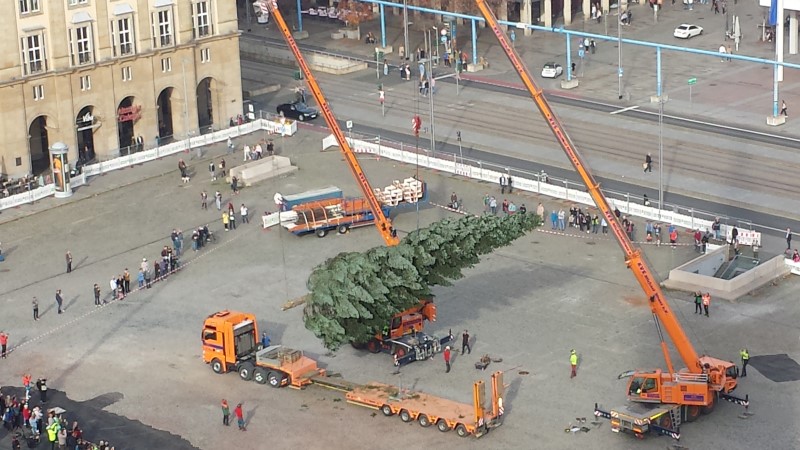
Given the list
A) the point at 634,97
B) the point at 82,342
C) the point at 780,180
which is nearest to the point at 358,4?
the point at 634,97

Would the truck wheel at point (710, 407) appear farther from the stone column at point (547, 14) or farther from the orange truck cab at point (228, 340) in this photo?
the stone column at point (547, 14)

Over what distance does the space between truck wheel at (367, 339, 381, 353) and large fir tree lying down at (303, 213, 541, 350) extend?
1888 mm

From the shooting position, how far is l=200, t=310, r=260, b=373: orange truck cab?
8400 centimetres

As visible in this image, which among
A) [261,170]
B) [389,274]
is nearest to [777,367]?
[389,274]

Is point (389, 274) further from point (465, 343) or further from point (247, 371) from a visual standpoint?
point (247, 371)

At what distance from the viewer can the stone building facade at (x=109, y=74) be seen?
382 feet

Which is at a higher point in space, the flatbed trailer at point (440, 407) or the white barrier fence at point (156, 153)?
the flatbed trailer at point (440, 407)

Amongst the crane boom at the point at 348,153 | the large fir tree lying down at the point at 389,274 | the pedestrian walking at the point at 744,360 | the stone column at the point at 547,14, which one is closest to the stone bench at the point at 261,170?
the crane boom at the point at 348,153

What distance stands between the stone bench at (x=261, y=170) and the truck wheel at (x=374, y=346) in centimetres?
3167

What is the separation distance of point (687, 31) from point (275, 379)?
80.9 meters

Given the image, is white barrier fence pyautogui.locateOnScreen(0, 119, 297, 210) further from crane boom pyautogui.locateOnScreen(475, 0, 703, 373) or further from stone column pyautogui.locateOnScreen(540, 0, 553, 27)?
crane boom pyautogui.locateOnScreen(475, 0, 703, 373)

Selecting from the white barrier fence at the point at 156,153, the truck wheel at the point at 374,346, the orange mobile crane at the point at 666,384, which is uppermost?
the orange mobile crane at the point at 666,384

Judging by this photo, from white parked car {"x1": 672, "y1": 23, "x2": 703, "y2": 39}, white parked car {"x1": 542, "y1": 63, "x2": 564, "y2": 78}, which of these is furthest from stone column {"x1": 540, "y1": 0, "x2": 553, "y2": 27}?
white parked car {"x1": 542, "y1": 63, "x2": 564, "y2": 78}

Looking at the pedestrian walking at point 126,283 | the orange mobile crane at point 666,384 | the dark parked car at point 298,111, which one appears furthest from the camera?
the dark parked car at point 298,111
